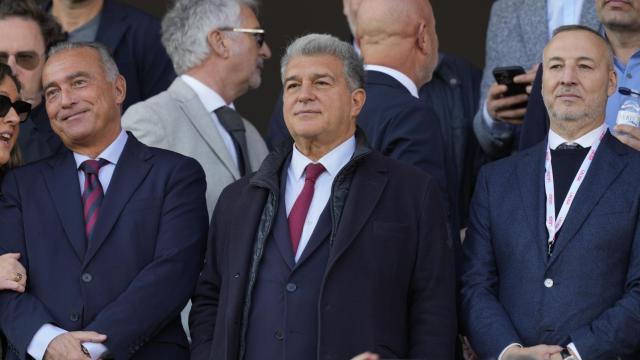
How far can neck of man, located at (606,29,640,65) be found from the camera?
5664mm

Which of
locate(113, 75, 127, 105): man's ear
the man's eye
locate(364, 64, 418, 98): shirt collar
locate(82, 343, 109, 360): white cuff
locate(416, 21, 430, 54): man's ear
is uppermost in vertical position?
locate(416, 21, 430, 54): man's ear

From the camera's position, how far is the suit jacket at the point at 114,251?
15.9ft

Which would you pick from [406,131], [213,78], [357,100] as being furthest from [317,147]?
[213,78]

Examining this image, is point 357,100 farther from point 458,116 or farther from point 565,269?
point 458,116

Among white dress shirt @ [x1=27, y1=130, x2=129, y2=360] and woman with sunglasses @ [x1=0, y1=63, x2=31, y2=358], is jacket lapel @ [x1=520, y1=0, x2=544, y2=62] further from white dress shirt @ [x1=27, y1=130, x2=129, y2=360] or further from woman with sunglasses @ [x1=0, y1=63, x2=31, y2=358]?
woman with sunglasses @ [x1=0, y1=63, x2=31, y2=358]

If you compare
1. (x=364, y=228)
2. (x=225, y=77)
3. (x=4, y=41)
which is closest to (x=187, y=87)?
(x=225, y=77)

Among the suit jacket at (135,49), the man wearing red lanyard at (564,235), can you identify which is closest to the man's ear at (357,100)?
the man wearing red lanyard at (564,235)

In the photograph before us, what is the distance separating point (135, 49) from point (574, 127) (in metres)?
2.48

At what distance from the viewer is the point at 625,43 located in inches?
224

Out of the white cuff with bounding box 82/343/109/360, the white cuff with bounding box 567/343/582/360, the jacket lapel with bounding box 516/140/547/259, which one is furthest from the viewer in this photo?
the jacket lapel with bounding box 516/140/547/259

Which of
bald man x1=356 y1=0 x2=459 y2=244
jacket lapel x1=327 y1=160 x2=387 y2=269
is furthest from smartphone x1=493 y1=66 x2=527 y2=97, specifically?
jacket lapel x1=327 y1=160 x2=387 y2=269

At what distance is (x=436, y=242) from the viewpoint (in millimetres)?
4777

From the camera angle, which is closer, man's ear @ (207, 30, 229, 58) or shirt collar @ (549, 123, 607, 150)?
shirt collar @ (549, 123, 607, 150)

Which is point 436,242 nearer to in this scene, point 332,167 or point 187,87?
point 332,167
